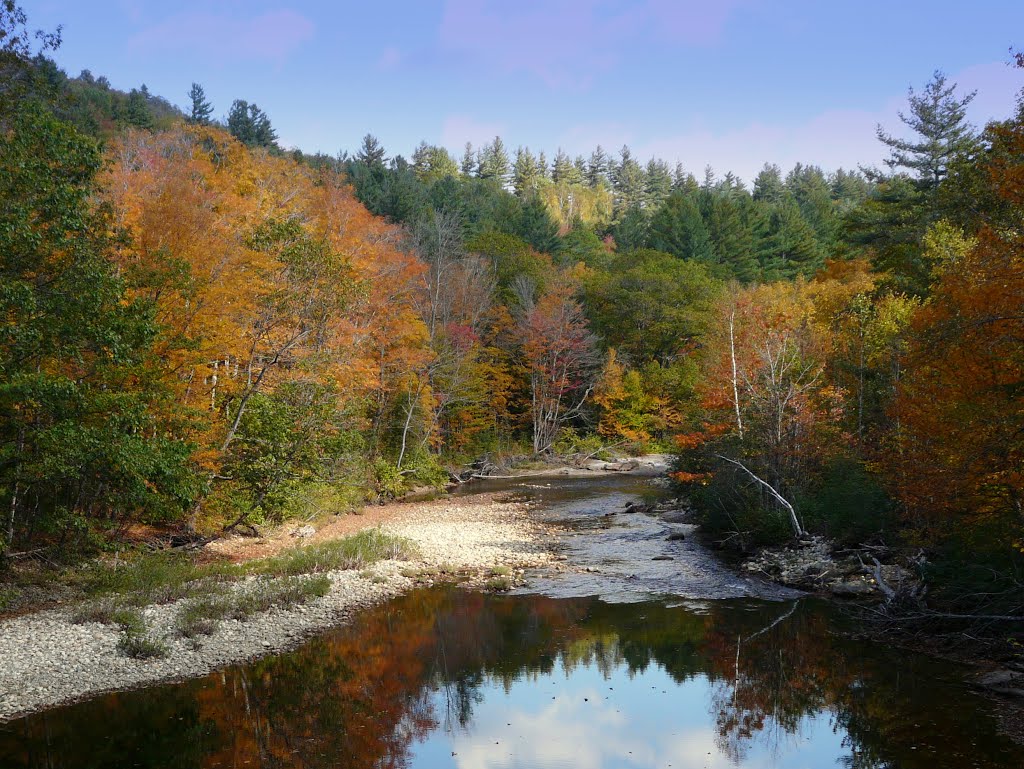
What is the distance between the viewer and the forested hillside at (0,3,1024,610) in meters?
13.6

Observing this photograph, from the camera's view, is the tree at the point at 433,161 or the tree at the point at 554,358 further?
the tree at the point at 433,161

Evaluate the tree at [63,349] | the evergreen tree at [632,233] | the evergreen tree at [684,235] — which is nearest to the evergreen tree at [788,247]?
the evergreen tree at [684,235]

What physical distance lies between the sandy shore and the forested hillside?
95.4 inches

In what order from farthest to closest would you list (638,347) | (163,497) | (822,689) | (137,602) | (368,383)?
(638,347) < (368,383) < (163,497) < (137,602) < (822,689)

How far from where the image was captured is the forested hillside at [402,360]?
13586 millimetres

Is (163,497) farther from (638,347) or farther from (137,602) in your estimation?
(638,347)

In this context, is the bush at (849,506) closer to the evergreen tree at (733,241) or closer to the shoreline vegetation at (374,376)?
the shoreline vegetation at (374,376)

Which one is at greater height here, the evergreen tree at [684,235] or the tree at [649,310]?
the evergreen tree at [684,235]

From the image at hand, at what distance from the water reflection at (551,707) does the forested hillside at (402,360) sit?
10.7 feet

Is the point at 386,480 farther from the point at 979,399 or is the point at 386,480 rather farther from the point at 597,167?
the point at 597,167

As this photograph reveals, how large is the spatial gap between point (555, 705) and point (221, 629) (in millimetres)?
6654

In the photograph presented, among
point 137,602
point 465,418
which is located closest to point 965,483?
point 137,602

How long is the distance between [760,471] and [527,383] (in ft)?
97.1

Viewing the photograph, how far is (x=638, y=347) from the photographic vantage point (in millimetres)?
54719
